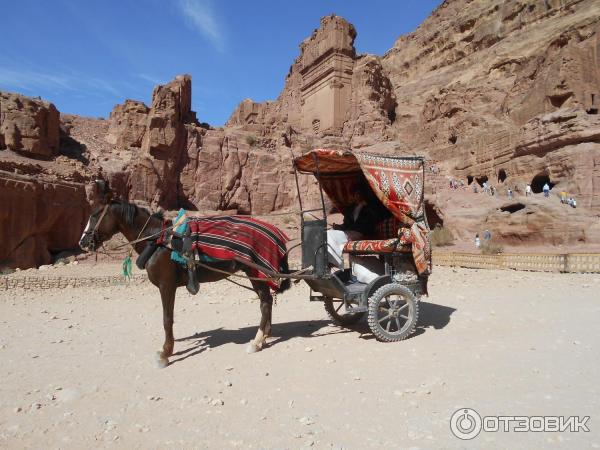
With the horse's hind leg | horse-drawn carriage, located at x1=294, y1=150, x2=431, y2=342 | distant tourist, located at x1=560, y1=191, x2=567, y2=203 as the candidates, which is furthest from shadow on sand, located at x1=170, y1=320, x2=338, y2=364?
distant tourist, located at x1=560, y1=191, x2=567, y2=203

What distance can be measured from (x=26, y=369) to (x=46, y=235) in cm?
1739

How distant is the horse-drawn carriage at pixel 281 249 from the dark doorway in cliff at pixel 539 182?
27.8m

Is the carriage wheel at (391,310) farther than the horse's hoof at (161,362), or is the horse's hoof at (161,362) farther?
the carriage wheel at (391,310)

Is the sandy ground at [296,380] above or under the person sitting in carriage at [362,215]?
under

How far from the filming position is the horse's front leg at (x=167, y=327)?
15.9ft

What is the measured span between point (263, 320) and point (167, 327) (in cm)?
133

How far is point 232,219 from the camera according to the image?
583 centimetres

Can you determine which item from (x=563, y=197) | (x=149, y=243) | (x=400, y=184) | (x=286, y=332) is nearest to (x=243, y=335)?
(x=286, y=332)

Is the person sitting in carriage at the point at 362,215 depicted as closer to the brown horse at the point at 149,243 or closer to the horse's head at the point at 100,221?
the brown horse at the point at 149,243

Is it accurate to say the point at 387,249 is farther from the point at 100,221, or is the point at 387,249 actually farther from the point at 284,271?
the point at 100,221

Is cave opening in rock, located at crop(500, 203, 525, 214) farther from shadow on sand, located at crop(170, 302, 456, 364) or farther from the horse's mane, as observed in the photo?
the horse's mane

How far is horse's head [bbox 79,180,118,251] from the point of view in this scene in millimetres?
5086

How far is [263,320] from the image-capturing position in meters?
5.60

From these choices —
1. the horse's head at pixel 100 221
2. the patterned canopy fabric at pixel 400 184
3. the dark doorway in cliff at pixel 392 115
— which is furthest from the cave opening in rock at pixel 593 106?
the horse's head at pixel 100 221
